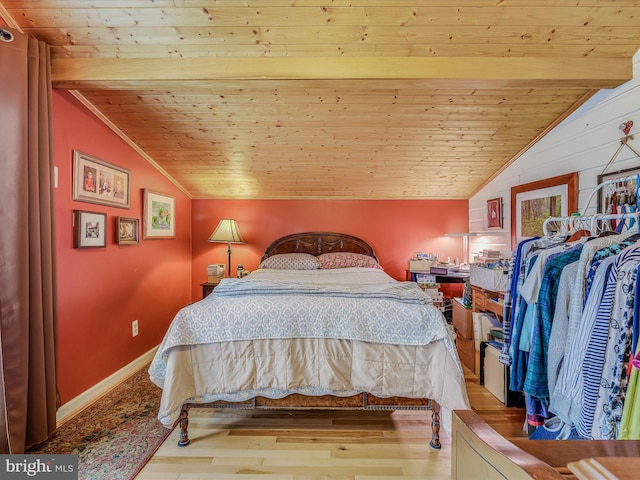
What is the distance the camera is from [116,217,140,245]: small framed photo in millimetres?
2611

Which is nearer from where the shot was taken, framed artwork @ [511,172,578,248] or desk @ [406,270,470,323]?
framed artwork @ [511,172,578,248]

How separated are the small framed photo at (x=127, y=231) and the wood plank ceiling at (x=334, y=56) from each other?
853 millimetres

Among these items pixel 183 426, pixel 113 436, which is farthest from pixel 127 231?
pixel 183 426

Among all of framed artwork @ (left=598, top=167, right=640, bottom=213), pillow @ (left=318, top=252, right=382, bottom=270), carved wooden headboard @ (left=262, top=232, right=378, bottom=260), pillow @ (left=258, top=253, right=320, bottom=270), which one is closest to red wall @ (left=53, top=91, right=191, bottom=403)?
pillow @ (left=258, top=253, right=320, bottom=270)

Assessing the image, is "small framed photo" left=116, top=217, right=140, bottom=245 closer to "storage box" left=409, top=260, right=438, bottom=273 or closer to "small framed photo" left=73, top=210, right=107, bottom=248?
"small framed photo" left=73, top=210, right=107, bottom=248

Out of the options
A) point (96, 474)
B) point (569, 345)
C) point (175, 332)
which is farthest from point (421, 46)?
point (96, 474)

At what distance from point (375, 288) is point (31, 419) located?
2104 mm

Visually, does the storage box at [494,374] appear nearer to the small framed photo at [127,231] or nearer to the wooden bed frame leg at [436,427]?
the wooden bed frame leg at [436,427]

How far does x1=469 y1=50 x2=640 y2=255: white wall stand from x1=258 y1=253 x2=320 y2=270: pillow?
2184 mm

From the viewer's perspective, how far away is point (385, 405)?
178 cm

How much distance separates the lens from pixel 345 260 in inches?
148

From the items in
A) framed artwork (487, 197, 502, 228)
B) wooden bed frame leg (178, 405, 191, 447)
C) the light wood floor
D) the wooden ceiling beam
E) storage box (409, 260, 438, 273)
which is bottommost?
the light wood floor

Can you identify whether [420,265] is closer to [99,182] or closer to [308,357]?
[308,357]

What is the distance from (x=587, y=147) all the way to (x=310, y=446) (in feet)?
9.42
